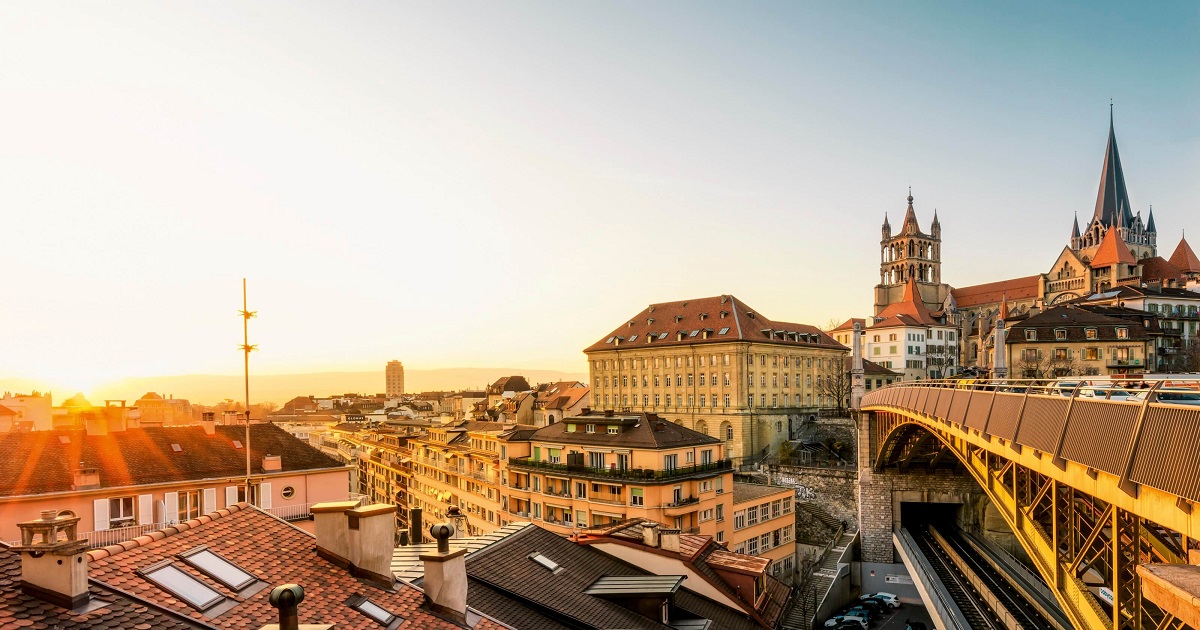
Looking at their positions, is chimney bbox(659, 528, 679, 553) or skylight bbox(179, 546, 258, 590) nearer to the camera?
skylight bbox(179, 546, 258, 590)

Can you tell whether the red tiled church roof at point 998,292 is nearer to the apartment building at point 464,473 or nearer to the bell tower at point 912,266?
the bell tower at point 912,266

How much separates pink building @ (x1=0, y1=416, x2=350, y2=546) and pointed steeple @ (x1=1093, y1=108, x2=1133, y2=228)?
180m

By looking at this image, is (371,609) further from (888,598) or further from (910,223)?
(910,223)

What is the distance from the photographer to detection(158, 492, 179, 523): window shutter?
28.1 meters

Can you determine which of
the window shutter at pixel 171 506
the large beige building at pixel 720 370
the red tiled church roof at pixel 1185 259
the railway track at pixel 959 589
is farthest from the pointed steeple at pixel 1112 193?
the window shutter at pixel 171 506

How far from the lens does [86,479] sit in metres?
26.4

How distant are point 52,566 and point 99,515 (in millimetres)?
23526

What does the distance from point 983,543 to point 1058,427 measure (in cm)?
3794

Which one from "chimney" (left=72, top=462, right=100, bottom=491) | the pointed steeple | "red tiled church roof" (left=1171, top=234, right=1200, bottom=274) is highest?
the pointed steeple

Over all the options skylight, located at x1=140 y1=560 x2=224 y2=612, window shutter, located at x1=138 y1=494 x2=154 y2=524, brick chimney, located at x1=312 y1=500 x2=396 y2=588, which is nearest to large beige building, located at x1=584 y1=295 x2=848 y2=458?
window shutter, located at x1=138 y1=494 x2=154 y2=524

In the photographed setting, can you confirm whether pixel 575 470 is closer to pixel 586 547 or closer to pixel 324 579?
pixel 586 547

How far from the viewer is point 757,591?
76.7ft

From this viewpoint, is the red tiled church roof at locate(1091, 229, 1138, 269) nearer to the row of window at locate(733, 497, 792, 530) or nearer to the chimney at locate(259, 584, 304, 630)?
the row of window at locate(733, 497, 792, 530)

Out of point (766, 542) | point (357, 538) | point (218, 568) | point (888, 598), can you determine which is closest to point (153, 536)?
point (218, 568)
